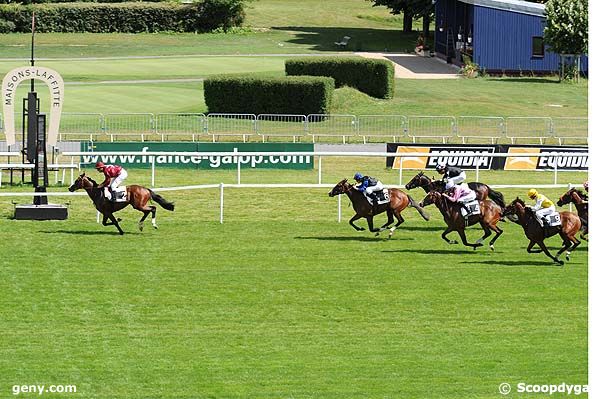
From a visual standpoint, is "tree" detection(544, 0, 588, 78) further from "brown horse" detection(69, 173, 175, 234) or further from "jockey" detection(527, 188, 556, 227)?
"jockey" detection(527, 188, 556, 227)

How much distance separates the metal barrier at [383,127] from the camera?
130ft

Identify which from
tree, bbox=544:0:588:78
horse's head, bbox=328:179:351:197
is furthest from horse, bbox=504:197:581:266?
tree, bbox=544:0:588:78

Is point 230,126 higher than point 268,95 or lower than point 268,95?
lower

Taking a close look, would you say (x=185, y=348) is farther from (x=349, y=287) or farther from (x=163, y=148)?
(x=163, y=148)

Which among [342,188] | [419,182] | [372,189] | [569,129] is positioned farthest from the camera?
[569,129]

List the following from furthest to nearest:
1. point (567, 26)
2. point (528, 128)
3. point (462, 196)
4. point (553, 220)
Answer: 1. point (567, 26)
2. point (528, 128)
3. point (462, 196)
4. point (553, 220)

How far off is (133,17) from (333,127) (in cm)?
3509

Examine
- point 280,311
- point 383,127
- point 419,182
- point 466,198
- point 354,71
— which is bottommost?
point 280,311

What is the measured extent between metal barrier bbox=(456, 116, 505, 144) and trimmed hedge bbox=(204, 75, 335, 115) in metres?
5.13

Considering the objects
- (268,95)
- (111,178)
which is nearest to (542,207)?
(111,178)

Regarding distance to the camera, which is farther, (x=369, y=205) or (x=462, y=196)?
(x=369, y=205)

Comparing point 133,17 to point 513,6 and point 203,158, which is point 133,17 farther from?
point 203,158

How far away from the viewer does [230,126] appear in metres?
40.5

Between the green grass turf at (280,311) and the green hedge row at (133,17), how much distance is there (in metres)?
48.6
